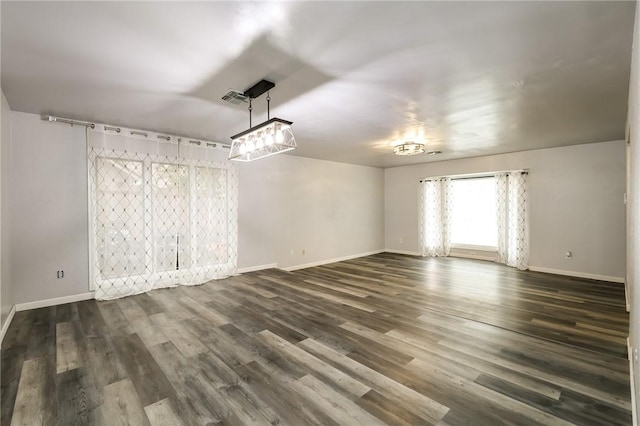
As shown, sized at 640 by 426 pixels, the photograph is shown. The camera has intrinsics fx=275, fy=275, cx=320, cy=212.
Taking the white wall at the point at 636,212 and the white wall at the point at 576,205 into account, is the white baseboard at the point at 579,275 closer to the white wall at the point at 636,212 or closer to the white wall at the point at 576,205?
the white wall at the point at 576,205

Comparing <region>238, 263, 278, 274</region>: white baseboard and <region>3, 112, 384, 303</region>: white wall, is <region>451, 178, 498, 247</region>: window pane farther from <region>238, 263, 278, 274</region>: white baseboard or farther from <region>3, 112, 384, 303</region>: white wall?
<region>238, 263, 278, 274</region>: white baseboard

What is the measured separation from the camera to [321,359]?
2383 mm

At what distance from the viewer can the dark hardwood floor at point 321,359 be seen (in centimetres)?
177

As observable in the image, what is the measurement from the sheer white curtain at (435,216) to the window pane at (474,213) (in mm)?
202

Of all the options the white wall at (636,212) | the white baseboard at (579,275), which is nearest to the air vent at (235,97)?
the white wall at (636,212)

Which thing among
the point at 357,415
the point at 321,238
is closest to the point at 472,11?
the point at 357,415

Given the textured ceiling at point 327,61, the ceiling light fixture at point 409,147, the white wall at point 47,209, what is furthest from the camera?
the ceiling light fixture at point 409,147

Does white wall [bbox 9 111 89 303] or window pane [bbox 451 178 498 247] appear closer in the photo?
white wall [bbox 9 111 89 303]

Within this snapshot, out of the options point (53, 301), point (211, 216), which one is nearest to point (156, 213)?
point (211, 216)

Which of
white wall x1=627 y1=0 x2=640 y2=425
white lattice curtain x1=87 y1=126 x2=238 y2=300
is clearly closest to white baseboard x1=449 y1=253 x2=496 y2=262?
→ white wall x1=627 y1=0 x2=640 y2=425

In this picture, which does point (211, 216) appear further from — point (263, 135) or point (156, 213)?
point (263, 135)

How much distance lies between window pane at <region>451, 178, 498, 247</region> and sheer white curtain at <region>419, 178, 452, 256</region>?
0.20m

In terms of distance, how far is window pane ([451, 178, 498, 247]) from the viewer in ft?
22.2

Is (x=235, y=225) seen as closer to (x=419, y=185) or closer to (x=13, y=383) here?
(x=13, y=383)
